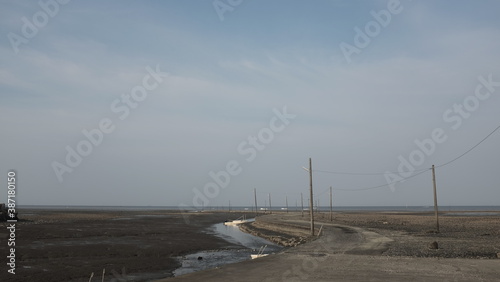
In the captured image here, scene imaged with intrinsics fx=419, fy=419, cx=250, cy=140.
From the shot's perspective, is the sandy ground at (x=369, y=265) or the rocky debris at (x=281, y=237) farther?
the rocky debris at (x=281, y=237)

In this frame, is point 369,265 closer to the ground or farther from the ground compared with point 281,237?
farther from the ground

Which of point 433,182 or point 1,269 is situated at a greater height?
point 433,182

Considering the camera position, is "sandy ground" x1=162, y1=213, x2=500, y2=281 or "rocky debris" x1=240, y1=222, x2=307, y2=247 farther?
"rocky debris" x1=240, y1=222, x2=307, y2=247

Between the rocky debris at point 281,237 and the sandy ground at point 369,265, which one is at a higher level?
the sandy ground at point 369,265

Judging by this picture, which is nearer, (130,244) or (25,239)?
(130,244)

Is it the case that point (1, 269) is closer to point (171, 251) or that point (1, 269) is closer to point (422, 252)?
point (171, 251)

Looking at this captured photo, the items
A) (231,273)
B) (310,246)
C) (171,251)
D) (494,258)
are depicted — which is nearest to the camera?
(231,273)

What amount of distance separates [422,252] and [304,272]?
11.2m

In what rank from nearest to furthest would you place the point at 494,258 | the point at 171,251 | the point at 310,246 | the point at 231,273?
the point at 231,273 → the point at 494,258 → the point at 310,246 → the point at 171,251

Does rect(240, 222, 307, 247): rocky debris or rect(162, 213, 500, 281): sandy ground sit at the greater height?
rect(162, 213, 500, 281): sandy ground

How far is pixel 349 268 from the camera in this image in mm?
19562

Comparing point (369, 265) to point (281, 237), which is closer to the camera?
point (369, 265)

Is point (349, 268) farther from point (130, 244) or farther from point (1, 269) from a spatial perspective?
point (130, 244)

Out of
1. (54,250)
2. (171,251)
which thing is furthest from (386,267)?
(54,250)
